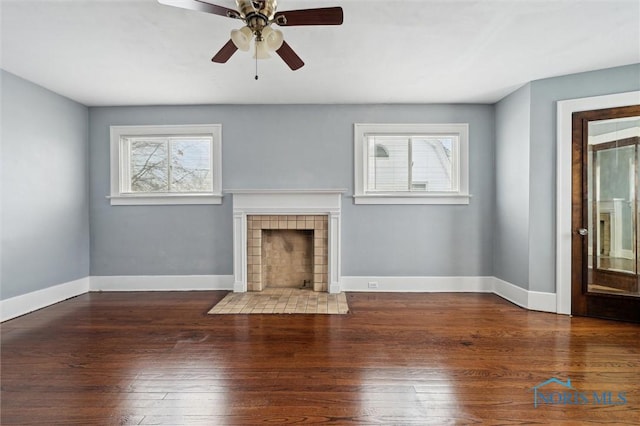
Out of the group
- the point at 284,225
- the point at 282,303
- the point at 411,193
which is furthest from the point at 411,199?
the point at 282,303

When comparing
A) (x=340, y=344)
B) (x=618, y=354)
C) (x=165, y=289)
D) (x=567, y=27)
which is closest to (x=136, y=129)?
(x=165, y=289)

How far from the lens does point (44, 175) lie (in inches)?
147

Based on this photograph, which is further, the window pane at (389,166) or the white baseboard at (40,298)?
the window pane at (389,166)

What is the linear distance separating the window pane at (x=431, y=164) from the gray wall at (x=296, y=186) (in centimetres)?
28

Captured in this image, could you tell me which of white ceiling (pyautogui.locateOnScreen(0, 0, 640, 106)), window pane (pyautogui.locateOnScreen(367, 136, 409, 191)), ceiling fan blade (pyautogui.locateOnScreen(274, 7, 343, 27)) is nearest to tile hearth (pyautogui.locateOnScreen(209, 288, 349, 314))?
window pane (pyautogui.locateOnScreen(367, 136, 409, 191))

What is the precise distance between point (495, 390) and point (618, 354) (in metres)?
1.31

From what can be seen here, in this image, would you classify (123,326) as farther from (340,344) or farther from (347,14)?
(347,14)

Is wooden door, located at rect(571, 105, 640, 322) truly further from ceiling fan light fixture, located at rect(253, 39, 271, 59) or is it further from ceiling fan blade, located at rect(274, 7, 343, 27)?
ceiling fan light fixture, located at rect(253, 39, 271, 59)

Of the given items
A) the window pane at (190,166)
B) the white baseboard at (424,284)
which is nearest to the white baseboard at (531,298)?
the white baseboard at (424,284)

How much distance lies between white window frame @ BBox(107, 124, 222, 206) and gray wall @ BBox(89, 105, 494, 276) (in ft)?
0.28

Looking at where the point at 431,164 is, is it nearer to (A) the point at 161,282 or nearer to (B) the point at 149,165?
(B) the point at 149,165

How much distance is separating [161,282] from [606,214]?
5.38 metres

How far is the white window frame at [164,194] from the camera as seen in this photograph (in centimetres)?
436

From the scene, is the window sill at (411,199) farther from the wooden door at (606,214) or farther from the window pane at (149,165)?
the window pane at (149,165)
